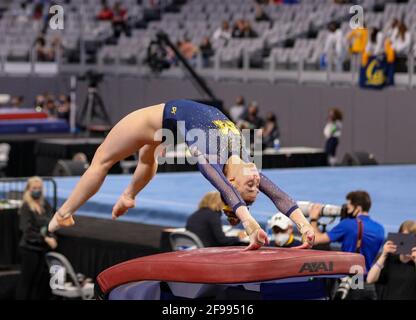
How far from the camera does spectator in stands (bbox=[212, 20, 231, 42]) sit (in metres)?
21.7

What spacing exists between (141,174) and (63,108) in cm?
1687

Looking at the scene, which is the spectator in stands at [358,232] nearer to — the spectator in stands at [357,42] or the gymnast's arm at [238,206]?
the gymnast's arm at [238,206]

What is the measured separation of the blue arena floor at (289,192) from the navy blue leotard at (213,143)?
4184 mm

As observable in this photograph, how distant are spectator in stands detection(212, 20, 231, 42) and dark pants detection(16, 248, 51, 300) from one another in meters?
11.4

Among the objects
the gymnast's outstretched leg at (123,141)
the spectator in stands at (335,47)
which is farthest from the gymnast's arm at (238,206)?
the spectator in stands at (335,47)

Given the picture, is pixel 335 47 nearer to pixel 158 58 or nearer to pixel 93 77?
pixel 158 58

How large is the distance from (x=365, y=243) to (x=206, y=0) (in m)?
16.8

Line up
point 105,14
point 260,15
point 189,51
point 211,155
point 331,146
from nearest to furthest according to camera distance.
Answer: point 211,155, point 331,146, point 260,15, point 189,51, point 105,14

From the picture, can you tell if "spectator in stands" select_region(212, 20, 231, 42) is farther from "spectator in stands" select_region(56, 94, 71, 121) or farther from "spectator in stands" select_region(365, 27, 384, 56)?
"spectator in stands" select_region(365, 27, 384, 56)

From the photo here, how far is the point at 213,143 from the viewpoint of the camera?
5.41m

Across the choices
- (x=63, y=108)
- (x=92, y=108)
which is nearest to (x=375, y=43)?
(x=63, y=108)

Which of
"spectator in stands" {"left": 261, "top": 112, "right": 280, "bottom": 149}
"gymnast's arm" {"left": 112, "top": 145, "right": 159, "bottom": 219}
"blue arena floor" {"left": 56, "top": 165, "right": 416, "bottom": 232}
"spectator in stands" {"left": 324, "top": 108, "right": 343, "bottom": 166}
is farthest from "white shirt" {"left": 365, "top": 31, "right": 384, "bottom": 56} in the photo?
"gymnast's arm" {"left": 112, "top": 145, "right": 159, "bottom": 219}

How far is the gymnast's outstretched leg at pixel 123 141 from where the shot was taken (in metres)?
5.73

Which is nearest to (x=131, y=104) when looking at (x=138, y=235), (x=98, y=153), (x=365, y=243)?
(x=138, y=235)
